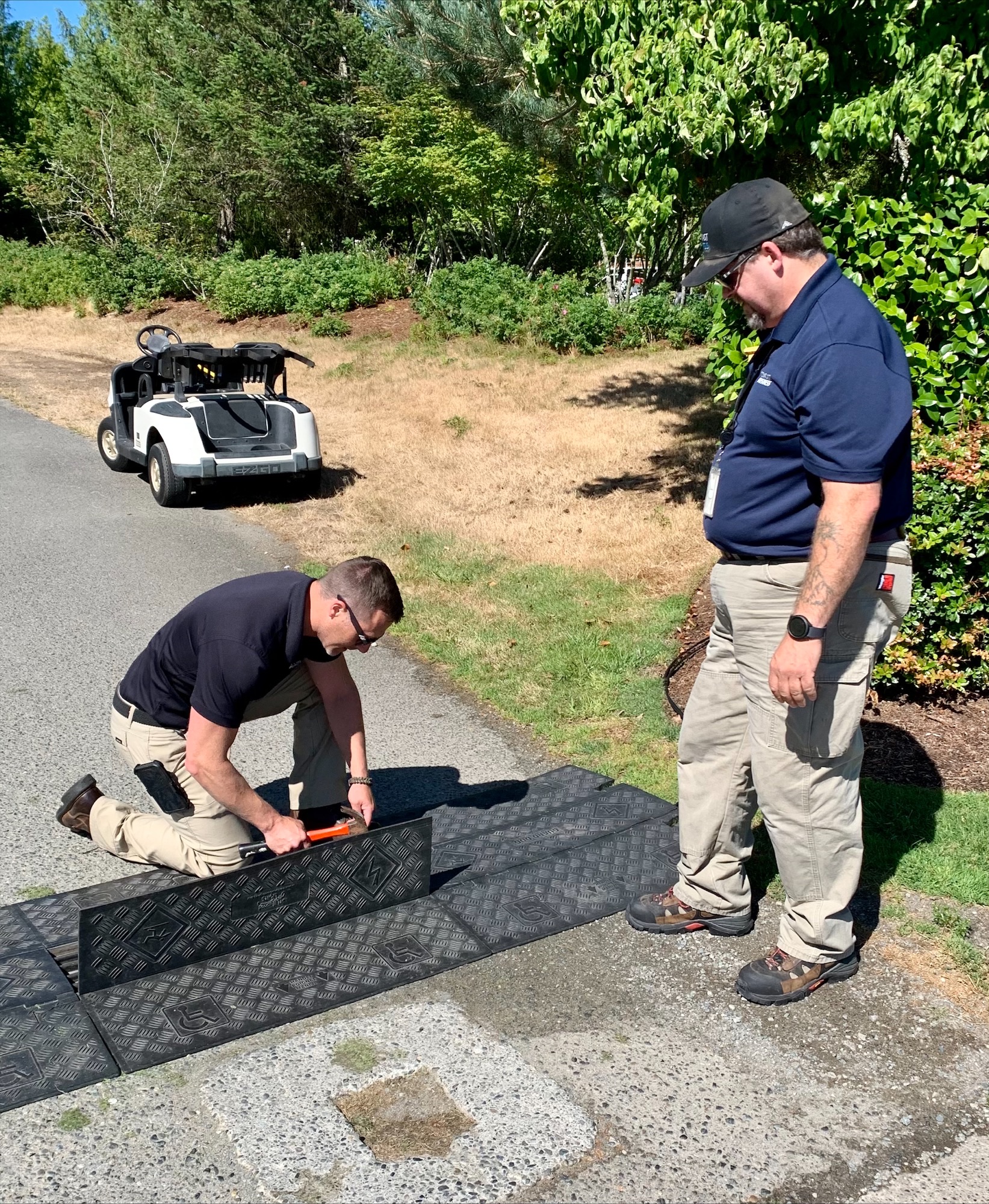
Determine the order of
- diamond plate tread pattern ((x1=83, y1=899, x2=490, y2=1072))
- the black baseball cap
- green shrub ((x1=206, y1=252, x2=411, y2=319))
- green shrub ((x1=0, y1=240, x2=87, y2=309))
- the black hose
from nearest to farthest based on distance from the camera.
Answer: the black baseball cap → diamond plate tread pattern ((x1=83, y1=899, x2=490, y2=1072)) → the black hose → green shrub ((x1=206, y1=252, x2=411, y2=319)) → green shrub ((x1=0, y1=240, x2=87, y2=309))

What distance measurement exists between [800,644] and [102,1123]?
7.00 ft

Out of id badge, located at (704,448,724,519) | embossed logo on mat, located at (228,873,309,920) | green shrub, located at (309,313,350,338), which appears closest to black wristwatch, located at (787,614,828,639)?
id badge, located at (704,448,724,519)

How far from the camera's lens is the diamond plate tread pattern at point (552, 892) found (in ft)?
12.4

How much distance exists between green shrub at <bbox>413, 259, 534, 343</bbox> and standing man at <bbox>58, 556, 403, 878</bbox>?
15.4 metres

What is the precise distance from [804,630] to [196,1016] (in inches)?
78.9

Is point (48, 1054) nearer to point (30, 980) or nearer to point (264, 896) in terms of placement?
point (30, 980)

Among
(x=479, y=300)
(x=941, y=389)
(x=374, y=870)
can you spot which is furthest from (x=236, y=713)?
(x=479, y=300)

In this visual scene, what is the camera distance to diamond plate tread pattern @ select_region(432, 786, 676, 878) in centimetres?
419

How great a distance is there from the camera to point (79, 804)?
4098 mm

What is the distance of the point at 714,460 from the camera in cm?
345

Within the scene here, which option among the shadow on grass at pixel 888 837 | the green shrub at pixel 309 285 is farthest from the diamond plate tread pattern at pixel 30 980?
the green shrub at pixel 309 285

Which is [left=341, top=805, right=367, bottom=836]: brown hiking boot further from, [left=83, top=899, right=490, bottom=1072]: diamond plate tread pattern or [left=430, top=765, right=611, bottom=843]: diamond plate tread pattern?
[left=430, top=765, right=611, bottom=843]: diamond plate tread pattern

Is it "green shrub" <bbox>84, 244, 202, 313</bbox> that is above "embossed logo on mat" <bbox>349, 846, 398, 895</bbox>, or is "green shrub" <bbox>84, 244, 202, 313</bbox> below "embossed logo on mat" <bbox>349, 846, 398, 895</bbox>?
above

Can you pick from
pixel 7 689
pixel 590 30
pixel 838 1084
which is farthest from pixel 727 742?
pixel 590 30
